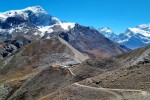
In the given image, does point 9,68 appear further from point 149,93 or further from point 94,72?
point 149,93

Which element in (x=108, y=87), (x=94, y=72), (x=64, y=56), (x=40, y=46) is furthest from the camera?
(x=40, y=46)

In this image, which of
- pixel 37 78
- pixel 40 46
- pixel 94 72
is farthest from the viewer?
pixel 40 46

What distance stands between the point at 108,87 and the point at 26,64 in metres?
113

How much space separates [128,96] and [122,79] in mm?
7777

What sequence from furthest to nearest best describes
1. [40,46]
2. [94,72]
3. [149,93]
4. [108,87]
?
[40,46]
[94,72]
[108,87]
[149,93]

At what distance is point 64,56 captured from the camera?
531ft

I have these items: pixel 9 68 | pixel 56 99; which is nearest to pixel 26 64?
pixel 9 68

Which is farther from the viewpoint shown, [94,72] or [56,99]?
[94,72]

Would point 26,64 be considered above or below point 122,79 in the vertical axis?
above

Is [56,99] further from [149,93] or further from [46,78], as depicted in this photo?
[46,78]

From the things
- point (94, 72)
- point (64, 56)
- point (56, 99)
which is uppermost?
point (64, 56)

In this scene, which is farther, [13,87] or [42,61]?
[42,61]

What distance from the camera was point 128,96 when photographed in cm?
5741

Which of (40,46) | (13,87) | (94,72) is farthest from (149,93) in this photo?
(40,46)
